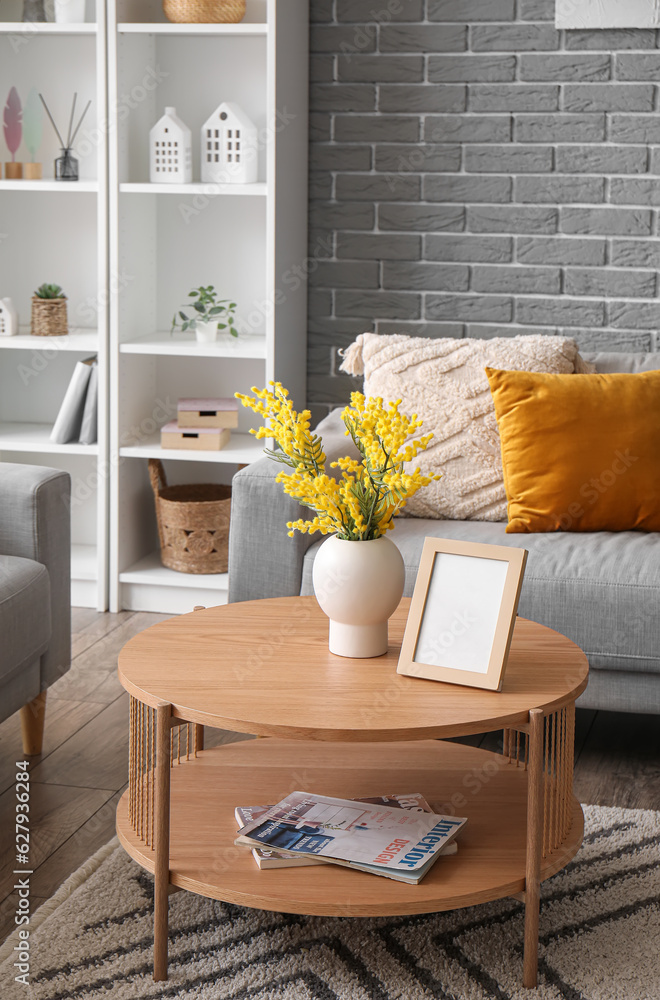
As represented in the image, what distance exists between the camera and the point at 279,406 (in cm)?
173

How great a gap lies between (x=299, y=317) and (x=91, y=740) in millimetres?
1514

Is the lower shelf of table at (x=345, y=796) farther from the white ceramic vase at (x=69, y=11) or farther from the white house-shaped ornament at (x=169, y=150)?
the white ceramic vase at (x=69, y=11)

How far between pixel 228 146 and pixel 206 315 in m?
0.49

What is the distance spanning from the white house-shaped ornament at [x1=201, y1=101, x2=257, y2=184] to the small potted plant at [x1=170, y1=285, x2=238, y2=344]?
334 millimetres

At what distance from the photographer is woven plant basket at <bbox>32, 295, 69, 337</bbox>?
11.1 ft

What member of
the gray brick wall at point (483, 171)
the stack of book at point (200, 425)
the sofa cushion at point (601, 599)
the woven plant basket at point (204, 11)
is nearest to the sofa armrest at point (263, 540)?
the sofa cushion at point (601, 599)

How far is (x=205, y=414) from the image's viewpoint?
3.40 m

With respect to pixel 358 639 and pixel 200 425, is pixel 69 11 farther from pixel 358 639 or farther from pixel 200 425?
pixel 358 639

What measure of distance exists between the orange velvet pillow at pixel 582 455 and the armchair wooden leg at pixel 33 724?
1105 millimetres

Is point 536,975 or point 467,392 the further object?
point 467,392

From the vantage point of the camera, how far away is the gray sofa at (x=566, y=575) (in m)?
2.30

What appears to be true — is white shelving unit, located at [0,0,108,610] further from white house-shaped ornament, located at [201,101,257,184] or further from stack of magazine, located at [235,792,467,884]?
stack of magazine, located at [235,792,467,884]

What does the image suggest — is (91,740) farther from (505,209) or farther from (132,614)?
(505,209)

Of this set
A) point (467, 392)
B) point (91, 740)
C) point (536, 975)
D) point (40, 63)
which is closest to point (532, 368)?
point (467, 392)
